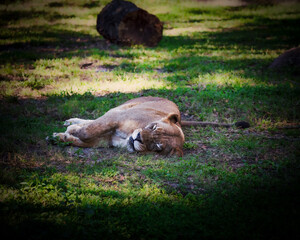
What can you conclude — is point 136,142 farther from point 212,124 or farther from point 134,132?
point 212,124

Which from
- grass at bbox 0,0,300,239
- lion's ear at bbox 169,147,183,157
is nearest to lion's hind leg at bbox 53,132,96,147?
grass at bbox 0,0,300,239

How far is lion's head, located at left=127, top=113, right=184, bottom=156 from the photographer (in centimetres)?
513

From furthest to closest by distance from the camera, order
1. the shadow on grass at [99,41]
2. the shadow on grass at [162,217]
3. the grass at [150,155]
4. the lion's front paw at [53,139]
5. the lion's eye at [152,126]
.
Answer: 1. the shadow on grass at [99,41]
2. the lion's front paw at [53,139]
3. the lion's eye at [152,126]
4. the grass at [150,155]
5. the shadow on grass at [162,217]

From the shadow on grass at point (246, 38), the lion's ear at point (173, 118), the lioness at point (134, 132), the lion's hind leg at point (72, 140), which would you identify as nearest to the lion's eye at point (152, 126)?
the lioness at point (134, 132)


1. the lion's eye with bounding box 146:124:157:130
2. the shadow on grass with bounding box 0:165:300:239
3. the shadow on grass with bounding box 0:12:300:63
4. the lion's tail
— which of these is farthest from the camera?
the shadow on grass with bounding box 0:12:300:63

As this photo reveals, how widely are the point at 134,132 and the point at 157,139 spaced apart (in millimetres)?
446

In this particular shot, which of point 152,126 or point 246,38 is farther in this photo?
point 246,38

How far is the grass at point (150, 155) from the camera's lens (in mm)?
3133

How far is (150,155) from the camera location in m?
5.20

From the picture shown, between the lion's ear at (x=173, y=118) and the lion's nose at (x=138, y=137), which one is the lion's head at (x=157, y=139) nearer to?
the lion's nose at (x=138, y=137)

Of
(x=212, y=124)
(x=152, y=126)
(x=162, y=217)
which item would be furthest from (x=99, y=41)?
(x=162, y=217)

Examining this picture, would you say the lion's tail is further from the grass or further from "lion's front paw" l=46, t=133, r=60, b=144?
"lion's front paw" l=46, t=133, r=60, b=144

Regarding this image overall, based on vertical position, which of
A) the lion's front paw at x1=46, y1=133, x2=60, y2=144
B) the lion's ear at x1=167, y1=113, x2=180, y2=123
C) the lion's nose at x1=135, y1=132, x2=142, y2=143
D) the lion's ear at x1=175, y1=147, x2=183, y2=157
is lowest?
the lion's ear at x1=175, y1=147, x2=183, y2=157

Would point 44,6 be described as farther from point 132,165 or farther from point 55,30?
point 132,165
